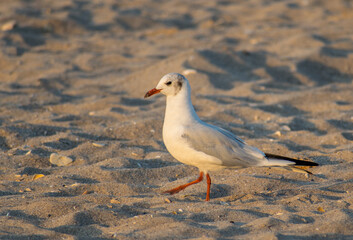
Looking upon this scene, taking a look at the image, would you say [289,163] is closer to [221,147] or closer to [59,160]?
[221,147]

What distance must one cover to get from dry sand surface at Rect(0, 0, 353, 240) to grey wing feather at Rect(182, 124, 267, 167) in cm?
28

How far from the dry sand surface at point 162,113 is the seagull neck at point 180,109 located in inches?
23.9

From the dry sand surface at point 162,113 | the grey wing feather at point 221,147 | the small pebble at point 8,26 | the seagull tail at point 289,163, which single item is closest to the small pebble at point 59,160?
the dry sand surface at point 162,113

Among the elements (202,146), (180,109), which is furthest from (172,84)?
(202,146)

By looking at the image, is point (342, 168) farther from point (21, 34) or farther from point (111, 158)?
point (21, 34)

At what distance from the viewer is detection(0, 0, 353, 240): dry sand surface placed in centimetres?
338

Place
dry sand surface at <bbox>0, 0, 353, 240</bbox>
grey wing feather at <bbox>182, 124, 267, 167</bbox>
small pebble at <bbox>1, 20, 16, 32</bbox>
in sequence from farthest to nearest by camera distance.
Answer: small pebble at <bbox>1, 20, 16, 32</bbox>
grey wing feather at <bbox>182, 124, 267, 167</bbox>
dry sand surface at <bbox>0, 0, 353, 240</bbox>

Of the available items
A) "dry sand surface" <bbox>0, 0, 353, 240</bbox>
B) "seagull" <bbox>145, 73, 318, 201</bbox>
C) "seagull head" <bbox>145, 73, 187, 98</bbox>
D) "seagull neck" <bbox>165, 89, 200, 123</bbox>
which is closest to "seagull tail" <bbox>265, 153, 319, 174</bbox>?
"seagull" <bbox>145, 73, 318, 201</bbox>

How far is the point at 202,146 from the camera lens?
3.97 metres

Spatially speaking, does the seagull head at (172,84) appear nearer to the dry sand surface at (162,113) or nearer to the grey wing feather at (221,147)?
the grey wing feather at (221,147)

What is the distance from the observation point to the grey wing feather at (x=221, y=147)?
397cm

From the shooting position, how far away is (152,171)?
181 inches

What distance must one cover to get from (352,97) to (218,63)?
7.33 ft

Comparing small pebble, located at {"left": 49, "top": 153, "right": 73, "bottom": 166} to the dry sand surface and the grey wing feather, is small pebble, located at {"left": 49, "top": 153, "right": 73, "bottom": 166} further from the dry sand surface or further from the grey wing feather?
the grey wing feather
